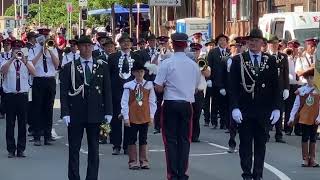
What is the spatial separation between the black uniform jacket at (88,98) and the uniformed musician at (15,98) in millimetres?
3908

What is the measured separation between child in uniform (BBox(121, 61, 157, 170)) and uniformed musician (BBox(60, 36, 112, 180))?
222 cm

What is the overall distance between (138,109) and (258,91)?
2582 mm

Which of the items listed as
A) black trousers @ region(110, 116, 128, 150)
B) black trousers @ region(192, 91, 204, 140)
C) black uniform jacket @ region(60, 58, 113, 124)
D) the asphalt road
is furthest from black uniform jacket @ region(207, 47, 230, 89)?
black uniform jacket @ region(60, 58, 113, 124)

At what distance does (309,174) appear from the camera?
46.1ft

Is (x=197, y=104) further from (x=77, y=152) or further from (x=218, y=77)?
(x=77, y=152)

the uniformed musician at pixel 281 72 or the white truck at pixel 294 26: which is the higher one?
the white truck at pixel 294 26

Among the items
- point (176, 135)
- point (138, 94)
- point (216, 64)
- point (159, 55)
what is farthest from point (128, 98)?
point (216, 64)

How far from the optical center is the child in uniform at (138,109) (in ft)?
47.8

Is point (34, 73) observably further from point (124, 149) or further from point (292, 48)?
point (292, 48)

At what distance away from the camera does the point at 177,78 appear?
12.6 metres

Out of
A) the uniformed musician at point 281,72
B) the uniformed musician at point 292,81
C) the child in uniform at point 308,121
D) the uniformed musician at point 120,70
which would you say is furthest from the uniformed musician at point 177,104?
the uniformed musician at point 292,81

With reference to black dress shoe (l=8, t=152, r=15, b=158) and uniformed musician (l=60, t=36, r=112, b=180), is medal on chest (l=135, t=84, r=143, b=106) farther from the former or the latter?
black dress shoe (l=8, t=152, r=15, b=158)

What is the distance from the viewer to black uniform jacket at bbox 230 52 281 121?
41.4 feet

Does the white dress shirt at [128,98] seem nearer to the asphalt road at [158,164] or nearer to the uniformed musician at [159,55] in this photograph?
the asphalt road at [158,164]
